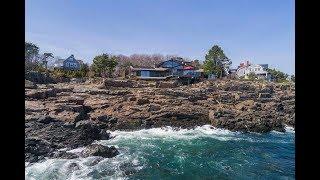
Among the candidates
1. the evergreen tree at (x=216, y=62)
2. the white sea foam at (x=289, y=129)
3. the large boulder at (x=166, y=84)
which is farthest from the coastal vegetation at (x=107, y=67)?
the white sea foam at (x=289, y=129)

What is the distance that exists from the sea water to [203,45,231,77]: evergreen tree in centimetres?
2978

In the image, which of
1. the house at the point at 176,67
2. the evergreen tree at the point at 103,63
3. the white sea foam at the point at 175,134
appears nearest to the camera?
the white sea foam at the point at 175,134

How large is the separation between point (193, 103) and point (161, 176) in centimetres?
2417

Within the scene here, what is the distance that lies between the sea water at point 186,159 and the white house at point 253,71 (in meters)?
42.6

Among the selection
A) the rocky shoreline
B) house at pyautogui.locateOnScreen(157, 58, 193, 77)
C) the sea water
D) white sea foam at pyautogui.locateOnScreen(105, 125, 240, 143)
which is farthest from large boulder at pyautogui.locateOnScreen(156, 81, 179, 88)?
the sea water

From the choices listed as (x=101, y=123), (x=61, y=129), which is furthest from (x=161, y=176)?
(x=101, y=123)

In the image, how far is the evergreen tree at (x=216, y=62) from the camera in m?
62.7

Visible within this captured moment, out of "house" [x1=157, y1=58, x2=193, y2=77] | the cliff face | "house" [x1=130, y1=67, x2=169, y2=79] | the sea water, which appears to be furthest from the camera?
"house" [x1=157, y1=58, x2=193, y2=77]

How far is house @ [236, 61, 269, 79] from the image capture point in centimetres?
7488

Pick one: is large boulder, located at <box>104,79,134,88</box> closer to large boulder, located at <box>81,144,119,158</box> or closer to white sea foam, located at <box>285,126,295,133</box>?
white sea foam, located at <box>285,126,295,133</box>

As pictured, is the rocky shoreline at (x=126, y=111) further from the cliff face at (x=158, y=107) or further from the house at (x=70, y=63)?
the house at (x=70, y=63)

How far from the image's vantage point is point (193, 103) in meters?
42.7

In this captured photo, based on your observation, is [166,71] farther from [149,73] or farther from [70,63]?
[70,63]
